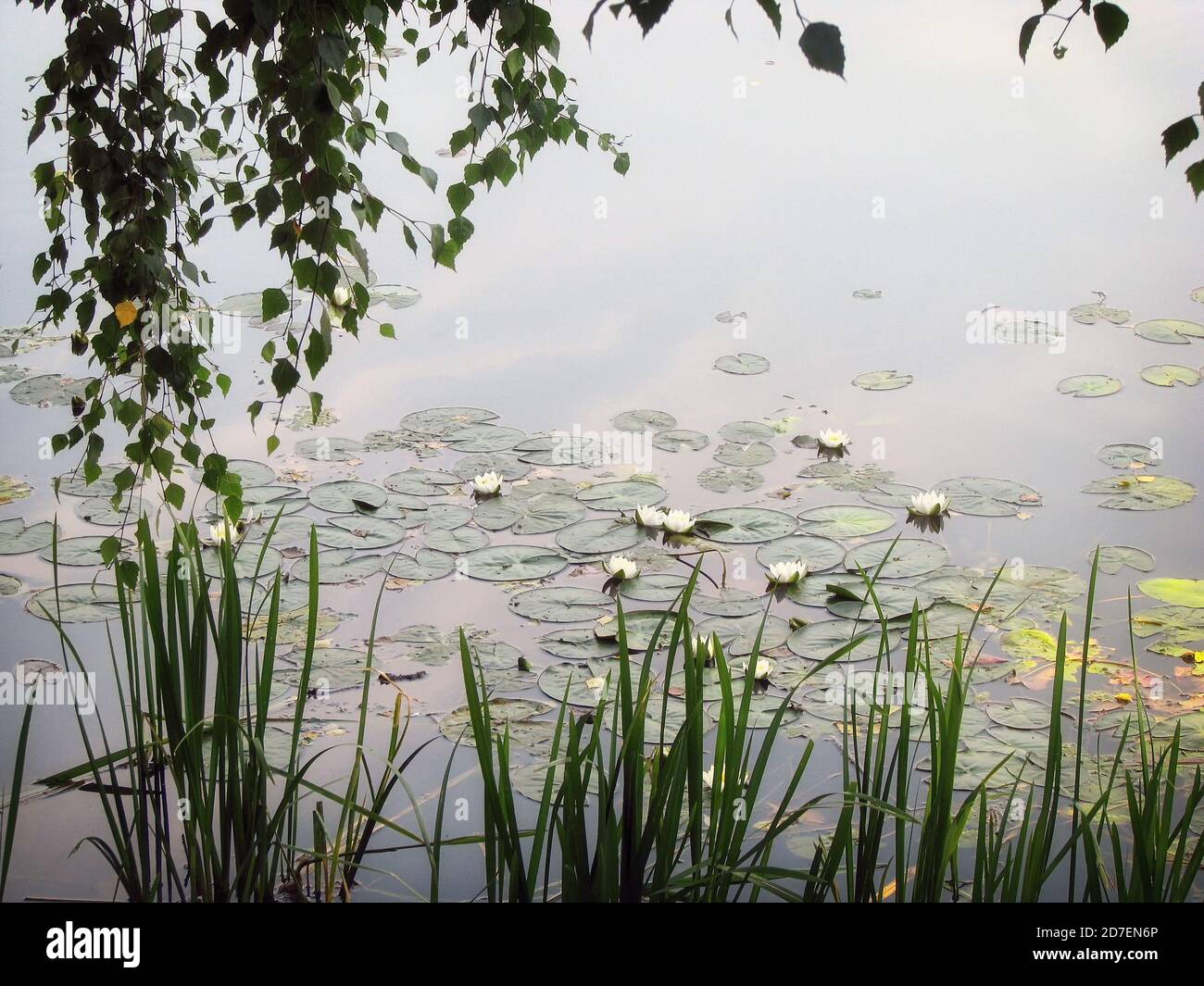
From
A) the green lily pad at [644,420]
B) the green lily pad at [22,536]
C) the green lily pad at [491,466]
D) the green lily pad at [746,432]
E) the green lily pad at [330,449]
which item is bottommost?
the green lily pad at [22,536]

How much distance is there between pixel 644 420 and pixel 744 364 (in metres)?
0.48

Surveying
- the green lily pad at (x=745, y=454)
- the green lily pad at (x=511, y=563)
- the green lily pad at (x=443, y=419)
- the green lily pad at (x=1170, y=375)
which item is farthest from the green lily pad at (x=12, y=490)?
the green lily pad at (x=1170, y=375)

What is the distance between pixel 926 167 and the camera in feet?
15.7

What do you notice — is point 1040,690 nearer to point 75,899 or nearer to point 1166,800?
point 1166,800

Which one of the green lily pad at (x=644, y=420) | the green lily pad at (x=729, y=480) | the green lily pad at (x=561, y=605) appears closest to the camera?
the green lily pad at (x=561, y=605)

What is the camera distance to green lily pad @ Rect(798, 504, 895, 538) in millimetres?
2750

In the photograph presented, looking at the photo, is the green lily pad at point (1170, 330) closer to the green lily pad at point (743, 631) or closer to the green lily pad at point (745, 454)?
the green lily pad at point (745, 454)

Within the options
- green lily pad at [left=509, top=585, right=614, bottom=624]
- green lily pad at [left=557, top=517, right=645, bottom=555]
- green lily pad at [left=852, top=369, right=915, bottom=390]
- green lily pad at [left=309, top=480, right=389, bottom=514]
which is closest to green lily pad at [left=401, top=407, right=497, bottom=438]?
green lily pad at [left=309, top=480, right=389, bottom=514]

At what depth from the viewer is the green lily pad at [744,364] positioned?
11.7 feet

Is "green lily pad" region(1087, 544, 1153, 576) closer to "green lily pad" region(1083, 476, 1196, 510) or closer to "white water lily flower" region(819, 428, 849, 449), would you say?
"green lily pad" region(1083, 476, 1196, 510)

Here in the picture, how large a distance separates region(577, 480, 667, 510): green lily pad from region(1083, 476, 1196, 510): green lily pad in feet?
3.44

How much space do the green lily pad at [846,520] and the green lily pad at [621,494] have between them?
1.18ft

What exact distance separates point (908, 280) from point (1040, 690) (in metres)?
2.19
